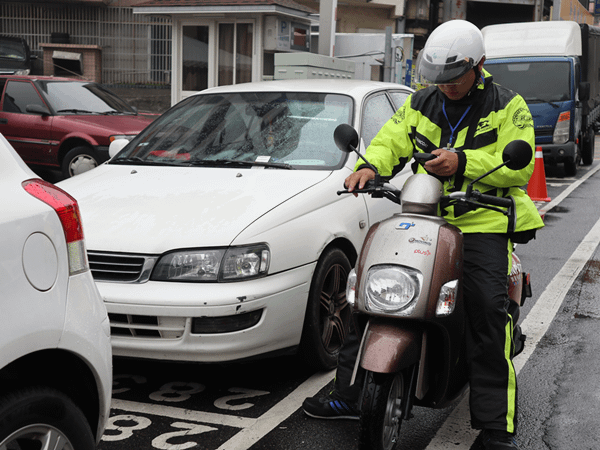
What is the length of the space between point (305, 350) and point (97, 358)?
5.67 feet

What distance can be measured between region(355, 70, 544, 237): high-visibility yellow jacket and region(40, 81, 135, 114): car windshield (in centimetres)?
905

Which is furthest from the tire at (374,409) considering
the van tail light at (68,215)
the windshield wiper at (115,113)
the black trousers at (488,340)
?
the windshield wiper at (115,113)

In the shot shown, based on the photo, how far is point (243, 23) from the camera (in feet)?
53.0

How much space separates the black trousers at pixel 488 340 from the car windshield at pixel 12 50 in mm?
20537

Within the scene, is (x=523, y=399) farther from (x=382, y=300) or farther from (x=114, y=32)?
(x=114, y=32)

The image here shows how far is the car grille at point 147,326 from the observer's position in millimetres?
3652


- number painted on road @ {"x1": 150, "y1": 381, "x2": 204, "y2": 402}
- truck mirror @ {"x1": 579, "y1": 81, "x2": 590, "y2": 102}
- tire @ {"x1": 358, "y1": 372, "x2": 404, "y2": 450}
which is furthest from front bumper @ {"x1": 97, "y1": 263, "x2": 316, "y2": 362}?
truck mirror @ {"x1": 579, "y1": 81, "x2": 590, "y2": 102}

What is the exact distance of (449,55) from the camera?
3.18 metres

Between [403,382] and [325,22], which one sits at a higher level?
[325,22]

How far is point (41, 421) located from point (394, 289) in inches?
53.1

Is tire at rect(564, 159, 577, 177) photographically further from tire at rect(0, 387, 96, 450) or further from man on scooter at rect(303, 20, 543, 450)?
tire at rect(0, 387, 96, 450)

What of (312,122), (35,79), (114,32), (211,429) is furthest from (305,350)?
(114,32)

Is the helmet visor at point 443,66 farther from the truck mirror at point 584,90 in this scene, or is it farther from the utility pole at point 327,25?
the truck mirror at point 584,90

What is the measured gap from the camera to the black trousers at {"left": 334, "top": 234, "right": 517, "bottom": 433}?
322 centimetres
